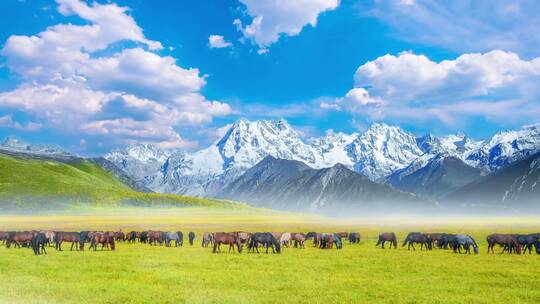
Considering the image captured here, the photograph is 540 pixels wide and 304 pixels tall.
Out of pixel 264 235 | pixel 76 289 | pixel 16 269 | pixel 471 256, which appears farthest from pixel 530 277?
pixel 16 269

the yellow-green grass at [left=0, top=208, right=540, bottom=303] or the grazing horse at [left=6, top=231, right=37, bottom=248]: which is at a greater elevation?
the grazing horse at [left=6, top=231, right=37, bottom=248]

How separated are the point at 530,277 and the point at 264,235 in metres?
26.7

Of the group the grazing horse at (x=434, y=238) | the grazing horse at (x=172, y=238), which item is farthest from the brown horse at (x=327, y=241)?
the grazing horse at (x=172, y=238)

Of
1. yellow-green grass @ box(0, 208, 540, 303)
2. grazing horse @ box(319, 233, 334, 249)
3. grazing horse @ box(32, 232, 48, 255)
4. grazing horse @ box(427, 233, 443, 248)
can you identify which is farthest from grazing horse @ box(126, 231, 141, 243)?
grazing horse @ box(427, 233, 443, 248)

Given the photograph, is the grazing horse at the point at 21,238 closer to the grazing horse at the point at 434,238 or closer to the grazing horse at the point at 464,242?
the grazing horse at the point at 434,238

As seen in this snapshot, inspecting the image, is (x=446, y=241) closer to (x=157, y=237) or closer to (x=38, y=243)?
(x=157, y=237)

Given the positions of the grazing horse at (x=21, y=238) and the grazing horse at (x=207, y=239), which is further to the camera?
the grazing horse at (x=207, y=239)

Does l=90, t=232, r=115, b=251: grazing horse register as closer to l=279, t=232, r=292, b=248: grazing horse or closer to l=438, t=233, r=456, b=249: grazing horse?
l=279, t=232, r=292, b=248: grazing horse

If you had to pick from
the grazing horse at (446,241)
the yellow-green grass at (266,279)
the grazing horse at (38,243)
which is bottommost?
the yellow-green grass at (266,279)

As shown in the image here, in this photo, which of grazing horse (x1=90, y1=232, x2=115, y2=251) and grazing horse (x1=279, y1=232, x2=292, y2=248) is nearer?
grazing horse (x1=90, y1=232, x2=115, y2=251)

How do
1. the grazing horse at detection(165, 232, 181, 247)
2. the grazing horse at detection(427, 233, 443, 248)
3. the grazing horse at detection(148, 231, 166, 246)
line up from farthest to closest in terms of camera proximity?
the grazing horse at detection(148, 231, 166, 246), the grazing horse at detection(165, 232, 181, 247), the grazing horse at detection(427, 233, 443, 248)

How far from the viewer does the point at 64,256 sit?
146 feet

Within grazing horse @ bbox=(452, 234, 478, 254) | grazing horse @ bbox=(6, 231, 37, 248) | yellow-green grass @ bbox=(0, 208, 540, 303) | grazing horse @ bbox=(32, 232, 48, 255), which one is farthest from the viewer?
grazing horse @ bbox=(6, 231, 37, 248)

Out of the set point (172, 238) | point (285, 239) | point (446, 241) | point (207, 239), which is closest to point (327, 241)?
point (285, 239)
